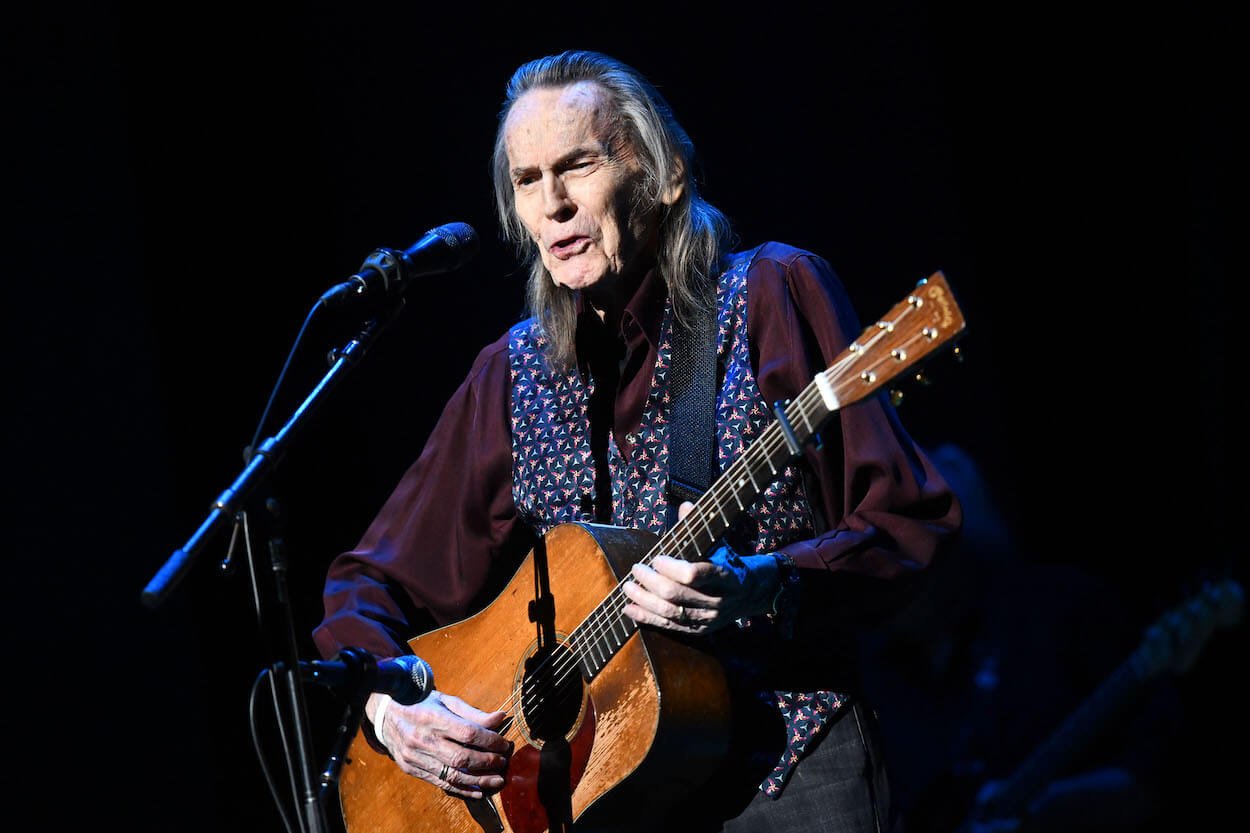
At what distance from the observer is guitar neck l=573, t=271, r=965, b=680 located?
2.15 meters

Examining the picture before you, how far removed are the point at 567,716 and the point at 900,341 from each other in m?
1.14

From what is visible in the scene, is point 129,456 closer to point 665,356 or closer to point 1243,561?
point 665,356

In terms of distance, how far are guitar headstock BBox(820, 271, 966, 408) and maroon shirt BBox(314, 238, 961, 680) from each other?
7.3 inches

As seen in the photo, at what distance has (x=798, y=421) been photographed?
7.55ft

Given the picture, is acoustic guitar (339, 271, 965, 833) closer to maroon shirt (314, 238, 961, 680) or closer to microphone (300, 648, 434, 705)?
maroon shirt (314, 238, 961, 680)

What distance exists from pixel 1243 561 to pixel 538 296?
1893 mm

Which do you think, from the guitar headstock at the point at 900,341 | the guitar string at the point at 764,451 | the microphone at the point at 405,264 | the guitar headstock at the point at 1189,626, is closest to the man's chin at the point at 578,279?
the microphone at the point at 405,264

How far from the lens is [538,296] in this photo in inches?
130

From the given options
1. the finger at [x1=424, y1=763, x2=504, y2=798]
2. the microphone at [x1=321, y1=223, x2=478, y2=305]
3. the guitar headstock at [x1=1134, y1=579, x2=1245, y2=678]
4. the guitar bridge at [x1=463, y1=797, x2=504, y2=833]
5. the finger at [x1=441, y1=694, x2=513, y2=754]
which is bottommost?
the guitar bridge at [x1=463, y1=797, x2=504, y2=833]

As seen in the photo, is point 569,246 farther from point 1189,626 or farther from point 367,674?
point 1189,626

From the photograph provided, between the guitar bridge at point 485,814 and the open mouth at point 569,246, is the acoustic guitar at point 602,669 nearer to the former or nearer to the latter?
the guitar bridge at point 485,814

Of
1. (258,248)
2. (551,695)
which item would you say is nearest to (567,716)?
(551,695)

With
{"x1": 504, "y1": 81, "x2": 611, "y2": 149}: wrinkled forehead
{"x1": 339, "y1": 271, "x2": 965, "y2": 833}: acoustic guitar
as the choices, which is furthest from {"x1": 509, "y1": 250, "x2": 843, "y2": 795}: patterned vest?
{"x1": 504, "y1": 81, "x2": 611, "y2": 149}: wrinkled forehead

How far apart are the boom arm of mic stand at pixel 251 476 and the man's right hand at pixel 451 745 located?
794 millimetres
